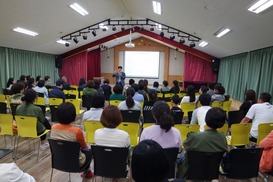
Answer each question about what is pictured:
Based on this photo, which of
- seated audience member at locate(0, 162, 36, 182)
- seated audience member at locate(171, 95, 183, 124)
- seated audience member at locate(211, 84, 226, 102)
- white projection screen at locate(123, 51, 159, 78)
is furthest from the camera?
white projection screen at locate(123, 51, 159, 78)

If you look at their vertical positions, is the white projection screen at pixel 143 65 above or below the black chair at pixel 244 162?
above

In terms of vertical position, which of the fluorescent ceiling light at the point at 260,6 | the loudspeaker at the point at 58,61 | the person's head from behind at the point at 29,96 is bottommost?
the person's head from behind at the point at 29,96

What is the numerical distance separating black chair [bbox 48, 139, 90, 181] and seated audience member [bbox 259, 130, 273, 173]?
2.09 meters

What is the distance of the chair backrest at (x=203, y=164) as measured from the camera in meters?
2.10

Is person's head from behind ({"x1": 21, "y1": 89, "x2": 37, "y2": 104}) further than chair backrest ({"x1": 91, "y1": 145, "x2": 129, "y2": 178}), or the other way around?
person's head from behind ({"x1": 21, "y1": 89, "x2": 37, "y2": 104})

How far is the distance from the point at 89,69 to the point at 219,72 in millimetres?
9017

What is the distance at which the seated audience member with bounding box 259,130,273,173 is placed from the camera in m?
2.27


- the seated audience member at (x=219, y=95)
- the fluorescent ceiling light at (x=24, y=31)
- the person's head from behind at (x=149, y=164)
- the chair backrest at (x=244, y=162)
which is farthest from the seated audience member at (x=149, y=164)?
the fluorescent ceiling light at (x=24, y=31)

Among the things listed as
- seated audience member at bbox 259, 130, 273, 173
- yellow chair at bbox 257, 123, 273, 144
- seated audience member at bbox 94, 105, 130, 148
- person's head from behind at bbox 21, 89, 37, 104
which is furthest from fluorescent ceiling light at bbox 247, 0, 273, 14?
person's head from behind at bbox 21, 89, 37, 104

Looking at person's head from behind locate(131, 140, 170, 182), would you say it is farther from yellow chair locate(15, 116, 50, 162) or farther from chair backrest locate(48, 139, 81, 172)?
yellow chair locate(15, 116, 50, 162)

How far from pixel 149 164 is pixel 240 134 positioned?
106 inches

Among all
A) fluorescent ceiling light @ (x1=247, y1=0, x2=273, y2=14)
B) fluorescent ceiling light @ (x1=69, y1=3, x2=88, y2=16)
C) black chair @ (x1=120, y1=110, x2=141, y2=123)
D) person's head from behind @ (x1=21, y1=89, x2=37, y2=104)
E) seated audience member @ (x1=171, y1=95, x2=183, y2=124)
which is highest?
fluorescent ceiling light @ (x1=69, y1=3, x2=88, y2=16)

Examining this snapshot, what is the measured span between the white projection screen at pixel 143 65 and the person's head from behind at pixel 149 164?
1463cm

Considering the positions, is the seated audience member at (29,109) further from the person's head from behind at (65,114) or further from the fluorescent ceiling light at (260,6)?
the fluorescent ceiling light at (260,6)
